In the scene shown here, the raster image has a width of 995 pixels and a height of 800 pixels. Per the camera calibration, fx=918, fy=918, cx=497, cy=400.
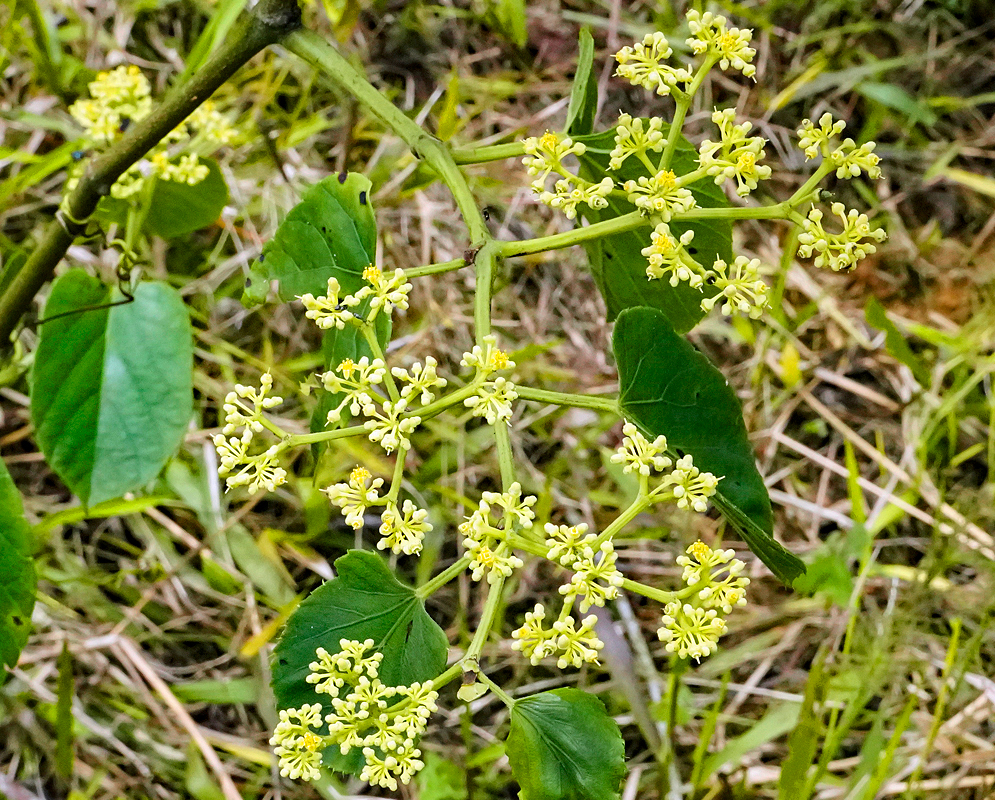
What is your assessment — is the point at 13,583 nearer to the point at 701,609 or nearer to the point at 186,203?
the point at 186,203

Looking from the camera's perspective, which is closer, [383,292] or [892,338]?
[383,292]

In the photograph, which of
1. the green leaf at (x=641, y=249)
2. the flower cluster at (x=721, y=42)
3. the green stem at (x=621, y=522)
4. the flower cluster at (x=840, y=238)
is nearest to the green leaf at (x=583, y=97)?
the green leaf at (x=641, y=249)

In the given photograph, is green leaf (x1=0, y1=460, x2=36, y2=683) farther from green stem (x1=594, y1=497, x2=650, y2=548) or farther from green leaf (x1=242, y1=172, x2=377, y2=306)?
green stem (x1=594, y1=497, x2=650, y2=548)

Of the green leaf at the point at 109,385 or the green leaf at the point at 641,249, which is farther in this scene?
the green leaf at the point at 109,385

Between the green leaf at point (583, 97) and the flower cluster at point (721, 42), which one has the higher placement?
the flower cluster at point (721, 42)

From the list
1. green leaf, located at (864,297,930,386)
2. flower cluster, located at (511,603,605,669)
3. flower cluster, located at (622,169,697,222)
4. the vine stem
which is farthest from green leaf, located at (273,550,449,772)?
green leaf, located at (864,297,930,386)

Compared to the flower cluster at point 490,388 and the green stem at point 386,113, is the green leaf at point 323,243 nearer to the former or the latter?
the green stem at point 386,113

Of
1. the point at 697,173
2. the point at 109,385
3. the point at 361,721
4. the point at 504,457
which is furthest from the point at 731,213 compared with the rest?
the point at 109,385
